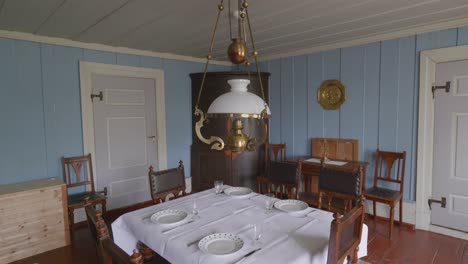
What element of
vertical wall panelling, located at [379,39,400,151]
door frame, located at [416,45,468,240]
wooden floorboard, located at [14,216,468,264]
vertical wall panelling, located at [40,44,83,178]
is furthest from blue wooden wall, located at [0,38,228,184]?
door frame, located at [416,45,468,240]

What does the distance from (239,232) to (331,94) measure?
2670 millimetres

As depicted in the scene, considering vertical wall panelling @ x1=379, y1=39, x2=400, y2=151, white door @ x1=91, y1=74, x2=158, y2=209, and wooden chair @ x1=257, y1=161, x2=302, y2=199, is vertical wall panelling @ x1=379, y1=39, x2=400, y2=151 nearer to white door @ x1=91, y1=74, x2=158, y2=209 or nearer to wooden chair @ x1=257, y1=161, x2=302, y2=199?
wooden chair @ x1=257, y1=161, x2=302, y2=199

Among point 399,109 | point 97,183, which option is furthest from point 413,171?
point 97,183

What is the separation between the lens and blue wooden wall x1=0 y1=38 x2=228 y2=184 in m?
2.84

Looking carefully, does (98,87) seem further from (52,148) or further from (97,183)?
(97,183)

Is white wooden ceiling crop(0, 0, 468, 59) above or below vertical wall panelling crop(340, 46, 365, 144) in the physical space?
above

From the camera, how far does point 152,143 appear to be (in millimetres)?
3959

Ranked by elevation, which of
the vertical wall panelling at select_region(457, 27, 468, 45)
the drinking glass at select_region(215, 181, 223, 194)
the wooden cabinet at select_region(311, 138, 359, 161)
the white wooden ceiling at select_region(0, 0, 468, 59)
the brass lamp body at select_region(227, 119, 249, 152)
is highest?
the white wooden ceiling at select_region(0, 0, 468, 59)

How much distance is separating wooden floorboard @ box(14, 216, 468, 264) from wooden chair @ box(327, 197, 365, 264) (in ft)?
4.01

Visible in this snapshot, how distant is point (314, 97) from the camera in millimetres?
3844

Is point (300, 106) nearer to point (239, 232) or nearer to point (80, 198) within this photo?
point (239, 232)

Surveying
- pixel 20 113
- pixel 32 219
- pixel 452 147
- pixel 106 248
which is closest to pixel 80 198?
pixel 32 219

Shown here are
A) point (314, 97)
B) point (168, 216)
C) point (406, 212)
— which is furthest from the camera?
point (314, 97)

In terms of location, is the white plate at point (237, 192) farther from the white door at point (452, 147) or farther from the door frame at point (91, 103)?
the white door at point (452, 147)
